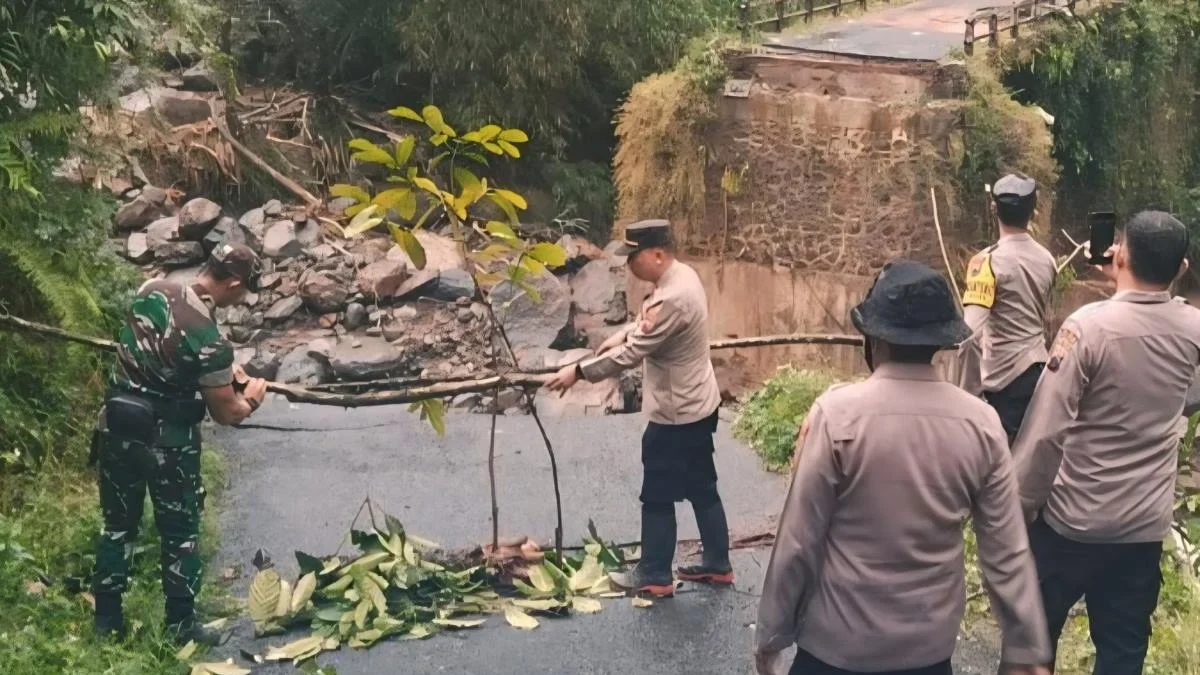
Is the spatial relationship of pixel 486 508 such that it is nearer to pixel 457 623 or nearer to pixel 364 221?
pixel 457 623

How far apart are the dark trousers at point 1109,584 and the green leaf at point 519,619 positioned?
244 cm

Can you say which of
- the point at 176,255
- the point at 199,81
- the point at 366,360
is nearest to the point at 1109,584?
the point at 366,360

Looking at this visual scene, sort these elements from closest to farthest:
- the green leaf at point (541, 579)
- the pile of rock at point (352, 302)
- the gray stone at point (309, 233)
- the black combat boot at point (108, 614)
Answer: the black combat boot at point (108, 614)
the green leaf at point (541, 579)
the pile of rock at point (352, 302)
the gray stone at point (309, 233)

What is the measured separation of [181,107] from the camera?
18062 mm

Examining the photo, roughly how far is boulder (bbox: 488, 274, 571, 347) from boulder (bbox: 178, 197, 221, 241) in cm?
363

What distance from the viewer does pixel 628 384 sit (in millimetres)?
12320

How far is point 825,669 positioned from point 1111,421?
143 centimetres

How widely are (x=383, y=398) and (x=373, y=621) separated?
3.38 feet

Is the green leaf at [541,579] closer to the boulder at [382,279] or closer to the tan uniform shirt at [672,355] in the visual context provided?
the tan uniform shirt at [672,355]

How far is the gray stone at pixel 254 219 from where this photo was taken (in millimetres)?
16266

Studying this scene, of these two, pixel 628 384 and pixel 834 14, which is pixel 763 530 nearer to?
pixel 628 384

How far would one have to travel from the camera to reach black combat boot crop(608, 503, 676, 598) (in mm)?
6188

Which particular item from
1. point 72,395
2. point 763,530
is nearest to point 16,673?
point 72,395

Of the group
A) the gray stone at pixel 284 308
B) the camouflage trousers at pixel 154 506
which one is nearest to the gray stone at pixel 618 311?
the gray stone at pixel 284 308
